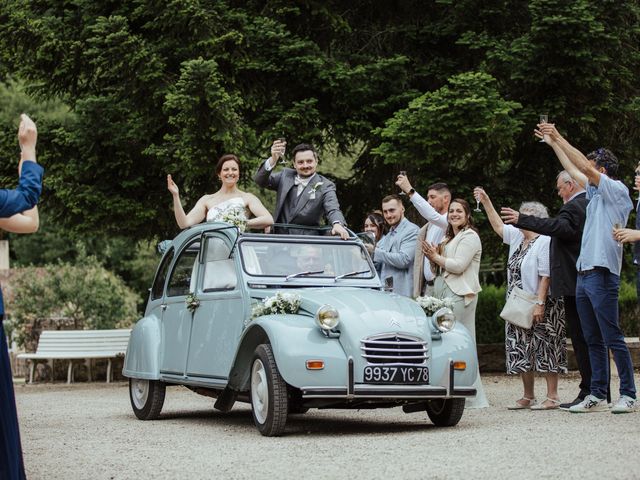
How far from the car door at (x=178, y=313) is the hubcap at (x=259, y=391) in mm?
1722

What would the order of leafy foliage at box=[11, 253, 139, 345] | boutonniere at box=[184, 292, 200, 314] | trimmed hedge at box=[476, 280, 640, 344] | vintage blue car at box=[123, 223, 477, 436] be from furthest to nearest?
leafy foliage at box=[11, 253, 139, 345] → trimmed hedge at box=[476, 280, 640, 344] → boutonniere at box=[184, 292, 200, 314] → vintage blue car at box=[123, 223, 477, 436]

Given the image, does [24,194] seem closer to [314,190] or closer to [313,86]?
[314,190]

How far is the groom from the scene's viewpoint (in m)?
11.5

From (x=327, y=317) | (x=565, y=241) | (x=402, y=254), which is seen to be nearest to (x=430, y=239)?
(x=402, y=254)

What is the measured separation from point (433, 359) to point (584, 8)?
7967 millimetres

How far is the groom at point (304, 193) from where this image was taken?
1154 centimetres

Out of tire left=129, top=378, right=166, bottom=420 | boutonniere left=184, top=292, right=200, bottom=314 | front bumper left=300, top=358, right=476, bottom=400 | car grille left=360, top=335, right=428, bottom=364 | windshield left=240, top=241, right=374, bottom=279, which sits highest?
windshield left=240, top=241, right=374, bottom=279

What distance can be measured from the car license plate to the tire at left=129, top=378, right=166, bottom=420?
3.45 m

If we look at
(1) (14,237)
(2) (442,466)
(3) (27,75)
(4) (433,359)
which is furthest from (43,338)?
(1) (14,237)

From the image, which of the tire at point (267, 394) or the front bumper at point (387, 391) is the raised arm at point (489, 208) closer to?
the front bumper at point (387, 391)

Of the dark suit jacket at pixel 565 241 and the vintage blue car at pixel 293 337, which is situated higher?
the dark suit jacket at pixel 565 241

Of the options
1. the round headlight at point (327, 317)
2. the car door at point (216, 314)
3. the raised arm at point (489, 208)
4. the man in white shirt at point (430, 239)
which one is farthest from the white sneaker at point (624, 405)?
the car door at point (216, 314)

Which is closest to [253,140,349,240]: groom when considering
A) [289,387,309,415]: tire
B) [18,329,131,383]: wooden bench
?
[289,387,309,415]: tire

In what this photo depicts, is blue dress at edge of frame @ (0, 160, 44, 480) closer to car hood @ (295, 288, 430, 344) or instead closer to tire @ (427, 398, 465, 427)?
car hood @ (295, 288, 430, 344)
